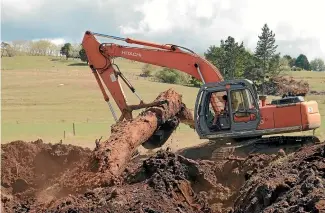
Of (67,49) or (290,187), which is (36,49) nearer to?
(67,49)

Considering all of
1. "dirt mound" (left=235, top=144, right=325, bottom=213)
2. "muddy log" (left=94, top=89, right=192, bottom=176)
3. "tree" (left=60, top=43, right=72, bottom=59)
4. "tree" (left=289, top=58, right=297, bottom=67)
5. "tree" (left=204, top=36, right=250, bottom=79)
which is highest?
"tree" (left=60, top=43, right=72, bottom=59)

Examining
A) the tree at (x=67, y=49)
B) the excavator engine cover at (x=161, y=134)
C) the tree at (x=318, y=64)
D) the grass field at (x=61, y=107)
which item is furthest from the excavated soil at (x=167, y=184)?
the tree at (x=318, y=64)

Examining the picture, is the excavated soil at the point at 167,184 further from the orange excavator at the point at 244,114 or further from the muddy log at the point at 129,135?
the orange excavator at the point at 244,114

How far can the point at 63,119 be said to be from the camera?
4375 centimetres

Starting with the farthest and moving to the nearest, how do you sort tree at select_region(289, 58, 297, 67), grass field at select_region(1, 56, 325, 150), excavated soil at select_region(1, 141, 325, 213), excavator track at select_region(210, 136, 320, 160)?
tree at select_region(289, 58, 297, 67), grass field at select_region(1, 56, 325, 150), excavator track at select_region(210, 136, 320, 160), excavated soil at select_region(1, 141, 325, 213)

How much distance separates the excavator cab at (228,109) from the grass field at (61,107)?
592 cm

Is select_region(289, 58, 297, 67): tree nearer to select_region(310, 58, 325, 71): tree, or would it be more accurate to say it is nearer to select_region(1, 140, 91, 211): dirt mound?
select_region(310, 58, 325, 71): tree

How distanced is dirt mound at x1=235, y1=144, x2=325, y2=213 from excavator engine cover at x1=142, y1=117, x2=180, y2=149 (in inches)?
244

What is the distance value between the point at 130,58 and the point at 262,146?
5188 mm

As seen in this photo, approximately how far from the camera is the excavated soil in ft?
25.2

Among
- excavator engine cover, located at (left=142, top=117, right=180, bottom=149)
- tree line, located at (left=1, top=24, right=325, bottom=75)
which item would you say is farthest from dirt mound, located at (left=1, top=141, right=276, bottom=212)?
tree line, located at (left=1, top=24, right=325, bottom=75)

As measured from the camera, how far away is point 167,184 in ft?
33.1

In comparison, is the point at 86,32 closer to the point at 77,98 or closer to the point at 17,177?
the point at 17,177

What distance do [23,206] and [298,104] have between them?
688 cm
